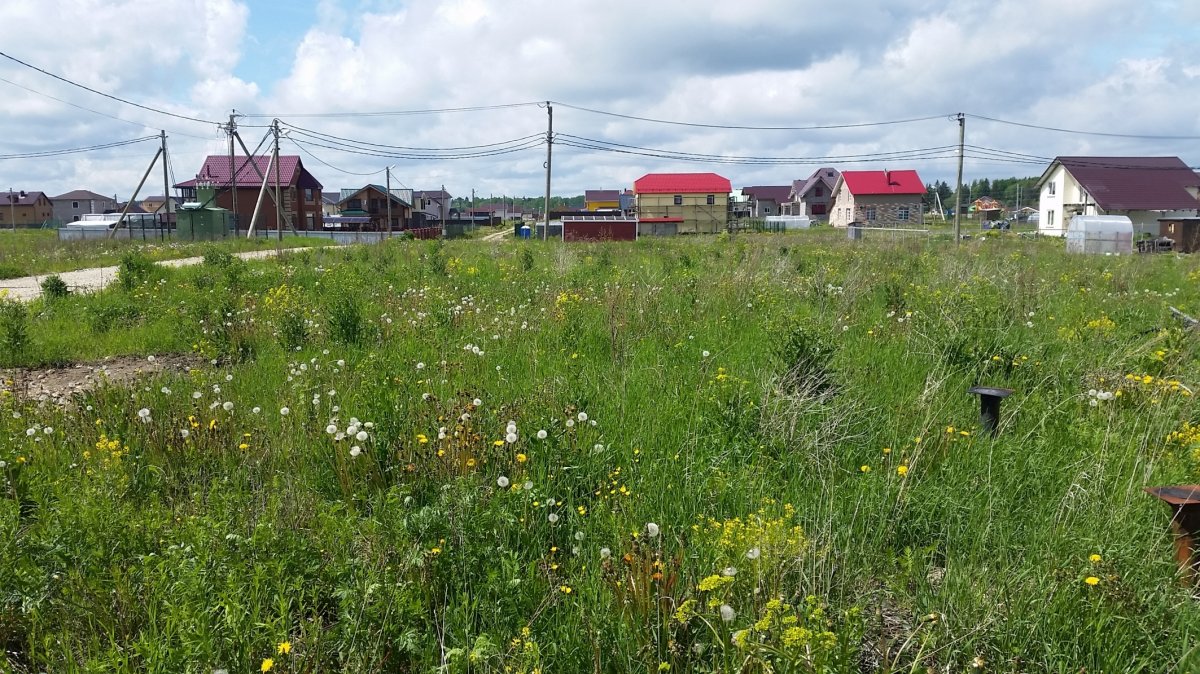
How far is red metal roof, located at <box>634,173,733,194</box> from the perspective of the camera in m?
61.4

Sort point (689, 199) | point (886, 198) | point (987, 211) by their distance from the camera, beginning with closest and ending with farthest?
point (689, 199), point (886, 198), point (987, 211)

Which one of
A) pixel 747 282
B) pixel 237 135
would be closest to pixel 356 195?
pixel 237 135

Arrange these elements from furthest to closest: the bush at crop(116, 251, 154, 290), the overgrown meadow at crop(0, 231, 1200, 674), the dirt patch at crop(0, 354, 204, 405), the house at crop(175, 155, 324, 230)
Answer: the house at crop(175, 155, 324, 230), the bush at crop(116, 251, 154, 290), the dirt patch at crop(0, 354, 204, 405), the overgrown meadow at crop(0, 231, 1200, 674)

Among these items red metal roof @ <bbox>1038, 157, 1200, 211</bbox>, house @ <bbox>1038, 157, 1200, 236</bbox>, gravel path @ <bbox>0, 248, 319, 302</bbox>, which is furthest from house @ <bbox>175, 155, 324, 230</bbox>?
red metal roof @ <bbox>1038, 157, 1200, 211</bbox>

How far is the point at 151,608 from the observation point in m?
2.67

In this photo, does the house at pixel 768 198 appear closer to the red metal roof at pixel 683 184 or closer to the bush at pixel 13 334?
the red metal roof at pixel 683 184

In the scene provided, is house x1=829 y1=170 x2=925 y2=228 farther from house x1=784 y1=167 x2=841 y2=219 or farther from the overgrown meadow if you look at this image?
the overgrown meadow

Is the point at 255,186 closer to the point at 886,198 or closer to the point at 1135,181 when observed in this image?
the point at 886,198

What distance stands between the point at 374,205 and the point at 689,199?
112ft

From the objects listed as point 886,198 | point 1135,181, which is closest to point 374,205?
point 886,198

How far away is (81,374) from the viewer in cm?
698

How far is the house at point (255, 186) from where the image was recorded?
53062 mm

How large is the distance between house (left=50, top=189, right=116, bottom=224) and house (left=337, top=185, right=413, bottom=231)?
162 feet

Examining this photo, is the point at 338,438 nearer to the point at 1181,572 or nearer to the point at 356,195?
the point at 1181,572
